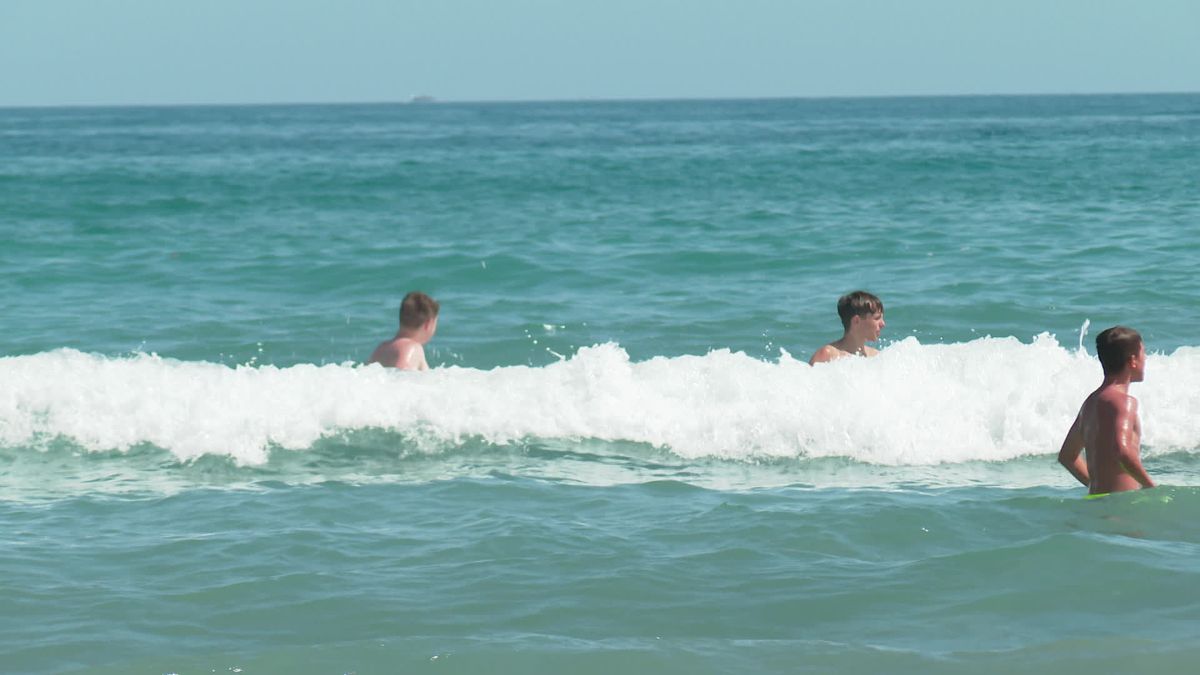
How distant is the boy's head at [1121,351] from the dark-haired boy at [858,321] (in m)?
2.96

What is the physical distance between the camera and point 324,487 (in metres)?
7.56

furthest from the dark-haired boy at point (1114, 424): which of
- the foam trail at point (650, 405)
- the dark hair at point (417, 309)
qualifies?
the dark hair at point (417, 309)

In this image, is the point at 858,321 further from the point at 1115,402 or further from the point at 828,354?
the point at 1115,402

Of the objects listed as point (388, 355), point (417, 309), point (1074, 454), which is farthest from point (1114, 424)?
point (388, 355)

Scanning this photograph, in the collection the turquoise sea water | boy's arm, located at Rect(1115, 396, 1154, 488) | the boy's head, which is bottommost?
the turquoise sea water

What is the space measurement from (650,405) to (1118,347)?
3.60 m

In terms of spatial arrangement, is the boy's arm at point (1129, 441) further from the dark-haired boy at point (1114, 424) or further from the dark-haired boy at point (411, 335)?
the dark-haired boy at point (411, 335)

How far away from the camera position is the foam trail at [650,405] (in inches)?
343

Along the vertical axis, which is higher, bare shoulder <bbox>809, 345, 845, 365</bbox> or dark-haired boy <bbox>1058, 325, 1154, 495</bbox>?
dark-haired boy <bbox>1058, 325, 1154, 495</bbox>

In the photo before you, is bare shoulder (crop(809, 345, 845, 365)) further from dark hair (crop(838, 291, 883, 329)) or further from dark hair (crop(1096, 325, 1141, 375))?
dark hair (crop(1096, 325, 1141, 375))

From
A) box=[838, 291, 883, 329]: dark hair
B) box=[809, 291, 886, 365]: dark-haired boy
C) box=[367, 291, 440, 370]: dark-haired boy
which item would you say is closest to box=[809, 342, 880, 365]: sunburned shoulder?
box=[809, 291, 886, 365]: dark-haired boy

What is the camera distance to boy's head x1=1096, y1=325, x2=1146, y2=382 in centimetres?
646

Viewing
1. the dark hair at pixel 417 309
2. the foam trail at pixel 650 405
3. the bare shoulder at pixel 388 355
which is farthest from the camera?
the bare shoulder at pixel 388 355

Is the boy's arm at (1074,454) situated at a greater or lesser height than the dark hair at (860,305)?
lesser
